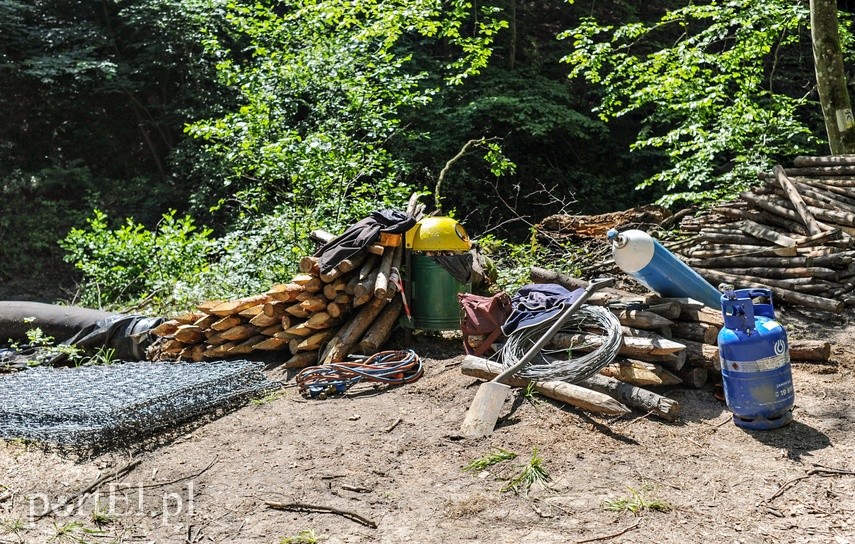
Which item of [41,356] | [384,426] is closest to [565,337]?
[384,426]

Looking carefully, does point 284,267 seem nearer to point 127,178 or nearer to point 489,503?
point 489,503

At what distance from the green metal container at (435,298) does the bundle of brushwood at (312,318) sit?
0.21 m

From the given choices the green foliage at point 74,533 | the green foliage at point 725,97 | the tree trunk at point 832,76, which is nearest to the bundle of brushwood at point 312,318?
the green foliage at point 74,533

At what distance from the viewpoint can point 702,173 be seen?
1214cm

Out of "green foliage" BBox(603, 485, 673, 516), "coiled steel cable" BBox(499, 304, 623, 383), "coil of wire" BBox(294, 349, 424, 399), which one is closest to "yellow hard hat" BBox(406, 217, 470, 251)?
"coil of wire" BBox(294, 349, 424, 399)

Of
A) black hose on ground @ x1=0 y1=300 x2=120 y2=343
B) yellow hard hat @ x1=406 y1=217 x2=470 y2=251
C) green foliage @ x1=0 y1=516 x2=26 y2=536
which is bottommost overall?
green foliage @ x1=0 y1=516 x2=26 y2=536

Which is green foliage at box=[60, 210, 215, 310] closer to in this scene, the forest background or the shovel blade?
the forest background

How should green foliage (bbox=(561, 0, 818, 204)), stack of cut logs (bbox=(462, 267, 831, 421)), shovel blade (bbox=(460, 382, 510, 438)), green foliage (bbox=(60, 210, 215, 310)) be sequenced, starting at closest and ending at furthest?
shovel blade (bbox=(460, 382, 510, 438)) → stack of cut logs (bbox=(462, 267, 831, 421)) → green foliage (bbox=(60, 210, 215, 310)) → green foliage (bbox=(561, 0, 818, 204))

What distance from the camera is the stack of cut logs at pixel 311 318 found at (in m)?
7.21

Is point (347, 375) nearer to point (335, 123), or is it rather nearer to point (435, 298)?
point (435, 298)

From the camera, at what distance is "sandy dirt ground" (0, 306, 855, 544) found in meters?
4.06

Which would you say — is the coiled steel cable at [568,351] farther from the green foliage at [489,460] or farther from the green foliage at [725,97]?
the green foliage at [725,97]

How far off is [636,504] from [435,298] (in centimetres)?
358

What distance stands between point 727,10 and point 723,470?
30.6ft
